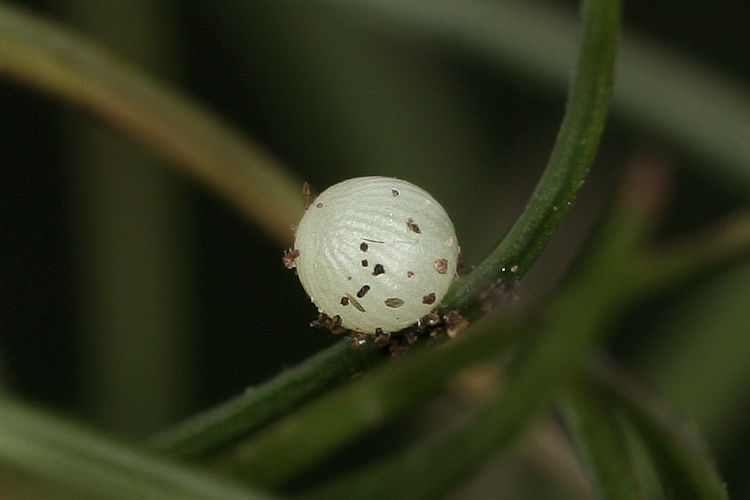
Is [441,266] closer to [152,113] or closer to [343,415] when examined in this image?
[343,415]

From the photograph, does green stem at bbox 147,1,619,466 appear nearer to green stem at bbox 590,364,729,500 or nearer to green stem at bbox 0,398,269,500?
green stem at bbox 0,398,269,500

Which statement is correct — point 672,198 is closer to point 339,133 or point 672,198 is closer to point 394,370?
point 339,133

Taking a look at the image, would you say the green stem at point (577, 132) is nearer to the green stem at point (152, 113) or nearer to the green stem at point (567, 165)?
the green stem at point (567, 165)

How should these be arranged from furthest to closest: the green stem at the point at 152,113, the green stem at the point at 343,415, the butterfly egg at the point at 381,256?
1. the green stem at the point at 152,113
2. the green stem at the point at 343,415
3. the butterfly egg at the point at 381,256

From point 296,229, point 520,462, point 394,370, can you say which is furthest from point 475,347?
point 520,462

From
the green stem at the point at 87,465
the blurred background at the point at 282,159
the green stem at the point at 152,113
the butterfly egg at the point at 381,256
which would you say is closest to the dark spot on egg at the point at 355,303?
the butterfly egg at the point at 381,256

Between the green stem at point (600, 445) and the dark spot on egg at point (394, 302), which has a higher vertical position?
the dark spot on egg at point (394, 302)

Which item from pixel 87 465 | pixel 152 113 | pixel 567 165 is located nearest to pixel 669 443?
pixel 567 165
